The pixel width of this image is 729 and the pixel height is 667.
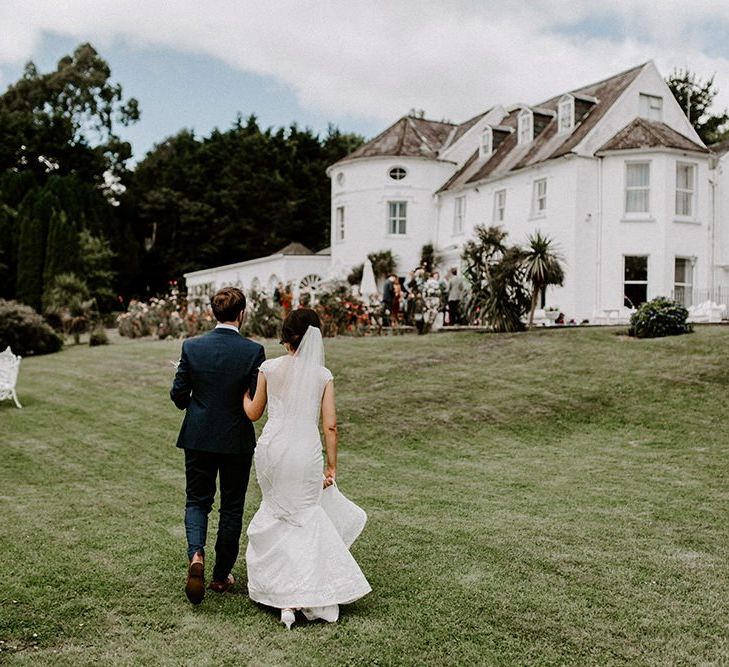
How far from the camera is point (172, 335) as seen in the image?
26.8 metres

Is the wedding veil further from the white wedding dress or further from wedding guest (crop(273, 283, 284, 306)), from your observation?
wedding guest (crop(273, 283, 284, 306))

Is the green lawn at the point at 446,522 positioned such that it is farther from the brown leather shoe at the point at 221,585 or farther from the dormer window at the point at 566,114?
the dormer window at the point at 566,114

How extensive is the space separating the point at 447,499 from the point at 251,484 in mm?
2247

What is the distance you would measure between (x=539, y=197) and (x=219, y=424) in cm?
2652

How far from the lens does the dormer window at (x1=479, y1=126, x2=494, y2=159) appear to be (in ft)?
116

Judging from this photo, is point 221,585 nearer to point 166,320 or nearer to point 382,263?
point 166,320

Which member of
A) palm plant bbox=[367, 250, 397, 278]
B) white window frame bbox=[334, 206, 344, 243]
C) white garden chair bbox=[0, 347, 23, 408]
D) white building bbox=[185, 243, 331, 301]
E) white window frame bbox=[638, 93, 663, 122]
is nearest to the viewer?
white garden chair bbox=[0, 347, 23, 408]

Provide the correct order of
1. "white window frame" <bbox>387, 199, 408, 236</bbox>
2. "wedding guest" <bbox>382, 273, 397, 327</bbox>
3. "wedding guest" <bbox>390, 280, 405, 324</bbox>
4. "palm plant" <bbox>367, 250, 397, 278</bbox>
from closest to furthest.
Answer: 1. "wedding guest" <bbox>382, 273, 397, 327</bbox>
2. "wedding guest" <bbox>390, 280, 405, 324</bbox>
3. "palm plant" <bbox>367, 250, 397, 278</bbox>
4. "white window frame" <bbox>387, 199, 408, 236</bbox>

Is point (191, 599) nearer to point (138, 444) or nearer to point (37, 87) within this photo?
point (138, 444)

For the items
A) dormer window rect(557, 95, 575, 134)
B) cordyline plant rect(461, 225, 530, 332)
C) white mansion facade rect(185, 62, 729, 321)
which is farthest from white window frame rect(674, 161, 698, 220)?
cordyline plant rect(461, 225, 530, 332)

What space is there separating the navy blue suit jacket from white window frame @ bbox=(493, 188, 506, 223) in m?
28.0

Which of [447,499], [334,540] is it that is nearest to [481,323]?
[447,499]

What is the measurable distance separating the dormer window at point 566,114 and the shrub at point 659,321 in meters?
13.5

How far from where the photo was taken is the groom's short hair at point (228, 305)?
5.25 meters
